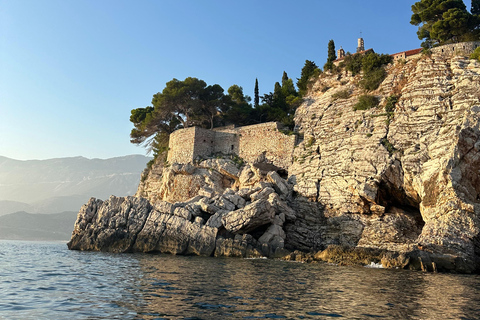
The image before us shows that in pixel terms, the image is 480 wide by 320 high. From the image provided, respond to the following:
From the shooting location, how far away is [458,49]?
82.3 ft

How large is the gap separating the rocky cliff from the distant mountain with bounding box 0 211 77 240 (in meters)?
70.2

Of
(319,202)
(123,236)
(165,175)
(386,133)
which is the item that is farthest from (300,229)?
(165,175)

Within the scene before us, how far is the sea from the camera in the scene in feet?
25.2

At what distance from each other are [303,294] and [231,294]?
1.86 metres

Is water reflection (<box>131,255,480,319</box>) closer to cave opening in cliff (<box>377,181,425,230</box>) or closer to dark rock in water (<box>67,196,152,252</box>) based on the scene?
cave opening in cliff (<box>377,181,425,230</box>)

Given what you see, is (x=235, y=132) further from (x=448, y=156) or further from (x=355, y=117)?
(x=448, y=156)

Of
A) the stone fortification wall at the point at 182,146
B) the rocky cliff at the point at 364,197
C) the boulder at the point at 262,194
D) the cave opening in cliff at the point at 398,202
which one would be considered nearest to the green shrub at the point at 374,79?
the rocky cliff at the point at 364,197

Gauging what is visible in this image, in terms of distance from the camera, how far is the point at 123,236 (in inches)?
944

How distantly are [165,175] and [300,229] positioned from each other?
13.6 metres

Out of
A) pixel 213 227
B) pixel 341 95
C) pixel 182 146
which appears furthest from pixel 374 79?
pixel 182 146

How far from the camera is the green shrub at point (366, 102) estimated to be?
26703 mm

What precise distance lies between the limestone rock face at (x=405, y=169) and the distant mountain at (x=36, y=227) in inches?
3001

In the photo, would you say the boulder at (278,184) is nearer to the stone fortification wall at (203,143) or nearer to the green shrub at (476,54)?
the stone fortification wall at (203,143)

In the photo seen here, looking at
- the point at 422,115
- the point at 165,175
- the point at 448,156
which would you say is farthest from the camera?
the point at 165,175
